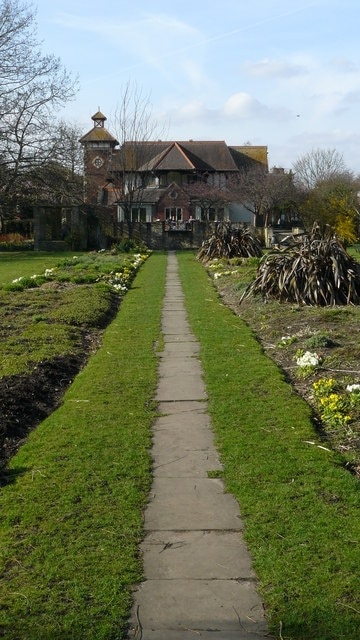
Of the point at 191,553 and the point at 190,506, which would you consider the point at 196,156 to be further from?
the point at 191,553

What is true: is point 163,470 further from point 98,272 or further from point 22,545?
point 98,272

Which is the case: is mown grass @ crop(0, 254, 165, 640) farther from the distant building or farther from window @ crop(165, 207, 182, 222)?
window @ crop(165, 207, 182, 222)

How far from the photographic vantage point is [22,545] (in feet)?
15.1

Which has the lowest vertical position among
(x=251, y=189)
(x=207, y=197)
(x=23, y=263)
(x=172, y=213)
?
(x=23, y=263)

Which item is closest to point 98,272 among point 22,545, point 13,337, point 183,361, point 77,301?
point 77,301

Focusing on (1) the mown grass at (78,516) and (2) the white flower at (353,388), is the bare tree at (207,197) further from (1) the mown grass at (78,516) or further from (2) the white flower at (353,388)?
(2) the white flower at (353,388)

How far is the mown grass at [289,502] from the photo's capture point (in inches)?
152

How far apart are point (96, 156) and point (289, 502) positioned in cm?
5771

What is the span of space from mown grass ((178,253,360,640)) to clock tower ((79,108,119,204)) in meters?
44.3

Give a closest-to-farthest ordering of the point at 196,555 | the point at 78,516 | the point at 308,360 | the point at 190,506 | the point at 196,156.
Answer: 1. the point at 196,555
2. the point at 78,516
3. the point at 190,506
4. the point at 308,360
5. the point at 196,156

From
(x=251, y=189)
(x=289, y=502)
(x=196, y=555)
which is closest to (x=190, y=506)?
(x=289, y=502)

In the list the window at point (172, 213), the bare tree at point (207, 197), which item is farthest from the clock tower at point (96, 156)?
the bare tree at point (207, 197)

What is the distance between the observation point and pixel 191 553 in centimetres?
451

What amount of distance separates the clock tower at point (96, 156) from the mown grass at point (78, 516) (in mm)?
44509
